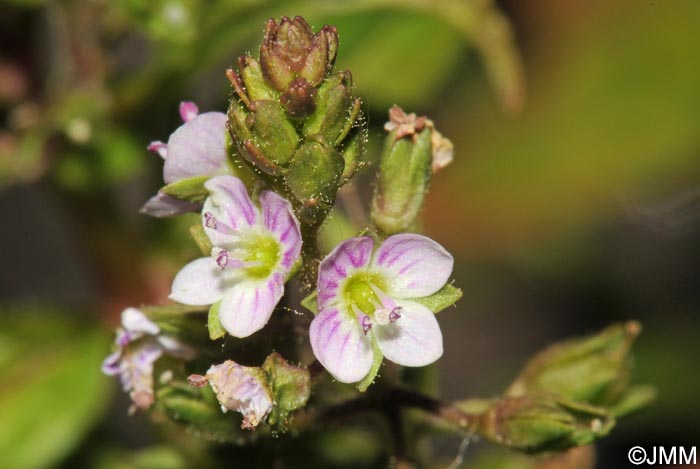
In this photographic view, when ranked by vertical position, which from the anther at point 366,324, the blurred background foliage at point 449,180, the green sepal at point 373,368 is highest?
the blurred background foliage at point 449,180

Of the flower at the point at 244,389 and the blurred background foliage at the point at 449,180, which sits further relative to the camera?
the blurred background foliage at the point at 449,180

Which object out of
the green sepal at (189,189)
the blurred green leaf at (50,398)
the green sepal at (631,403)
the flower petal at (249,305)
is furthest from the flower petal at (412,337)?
the blurred green leaf at (50,398)

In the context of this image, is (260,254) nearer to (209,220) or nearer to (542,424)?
(209,220)

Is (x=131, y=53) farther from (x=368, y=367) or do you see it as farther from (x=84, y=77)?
(x=368, y=367)

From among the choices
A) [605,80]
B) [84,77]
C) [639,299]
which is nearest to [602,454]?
[639,299]

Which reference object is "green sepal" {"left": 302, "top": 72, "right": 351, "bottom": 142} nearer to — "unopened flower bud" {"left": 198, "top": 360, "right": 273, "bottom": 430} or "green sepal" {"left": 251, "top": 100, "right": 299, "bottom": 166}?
"green sepal" {"left": 251, "top": 100, "right": 299, "bottom": 166}

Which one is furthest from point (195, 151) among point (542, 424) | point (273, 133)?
point (542, 424)

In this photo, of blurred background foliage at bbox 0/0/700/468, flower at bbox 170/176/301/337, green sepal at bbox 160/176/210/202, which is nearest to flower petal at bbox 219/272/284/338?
flower at bbox 170/176/301/337

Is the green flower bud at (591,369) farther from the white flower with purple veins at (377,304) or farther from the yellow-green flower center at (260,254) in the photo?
the yellow-green flower center at (260,254)
